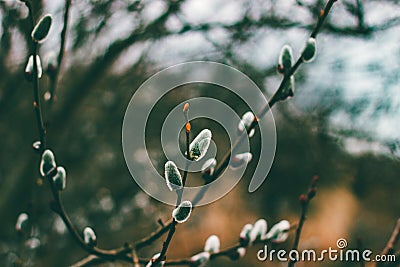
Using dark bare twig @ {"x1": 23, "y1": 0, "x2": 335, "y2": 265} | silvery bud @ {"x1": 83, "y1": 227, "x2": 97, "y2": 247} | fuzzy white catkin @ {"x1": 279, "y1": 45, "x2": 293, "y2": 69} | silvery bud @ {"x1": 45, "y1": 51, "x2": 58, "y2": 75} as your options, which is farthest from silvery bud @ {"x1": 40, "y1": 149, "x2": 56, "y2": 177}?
fuzzy white catkin @ {"x1": 279, "y1": 45, "x2": 293, "y2": 69}

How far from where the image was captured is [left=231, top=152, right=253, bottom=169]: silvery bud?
111 cm

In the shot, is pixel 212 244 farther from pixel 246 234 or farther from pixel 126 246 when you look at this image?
pixel 126 246

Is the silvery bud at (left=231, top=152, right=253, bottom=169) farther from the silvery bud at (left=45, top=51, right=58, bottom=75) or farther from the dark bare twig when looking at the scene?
the silvery bud at (left=45, top=51, right=58, bottom=75)

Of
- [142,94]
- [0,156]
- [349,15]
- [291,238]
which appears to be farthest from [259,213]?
[349,15]

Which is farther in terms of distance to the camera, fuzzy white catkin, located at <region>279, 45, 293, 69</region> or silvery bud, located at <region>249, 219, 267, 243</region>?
silvery bud, located at <region>249, 219, 267, 243</region>

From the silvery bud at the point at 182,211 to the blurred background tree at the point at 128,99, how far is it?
2.00 ft

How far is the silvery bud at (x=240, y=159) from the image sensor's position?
111 cm

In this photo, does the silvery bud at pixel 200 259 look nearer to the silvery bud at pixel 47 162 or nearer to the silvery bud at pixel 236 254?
the silvery bud at pixel 236 254

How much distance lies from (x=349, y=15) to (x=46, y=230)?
5.65 ft

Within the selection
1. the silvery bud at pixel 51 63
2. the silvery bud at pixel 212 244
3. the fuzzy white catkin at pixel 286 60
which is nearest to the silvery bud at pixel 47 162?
the silvery bud at pixel 51 63

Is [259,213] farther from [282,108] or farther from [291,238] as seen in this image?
[282,108]

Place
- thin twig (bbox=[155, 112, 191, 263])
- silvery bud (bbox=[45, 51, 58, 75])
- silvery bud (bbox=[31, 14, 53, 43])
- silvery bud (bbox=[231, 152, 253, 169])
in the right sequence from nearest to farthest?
thin twig (bbox=[155, 112, 191, 263]), silvery bud (bbox=[31, 14, 53, 43]), silvery bud (bbox=[231, 152, 253, 169]), silvery bud (bbox=[45, 51, 58, 75])

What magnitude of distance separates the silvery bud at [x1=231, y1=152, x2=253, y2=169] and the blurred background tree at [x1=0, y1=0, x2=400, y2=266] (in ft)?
1.70

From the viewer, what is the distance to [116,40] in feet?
7.35
